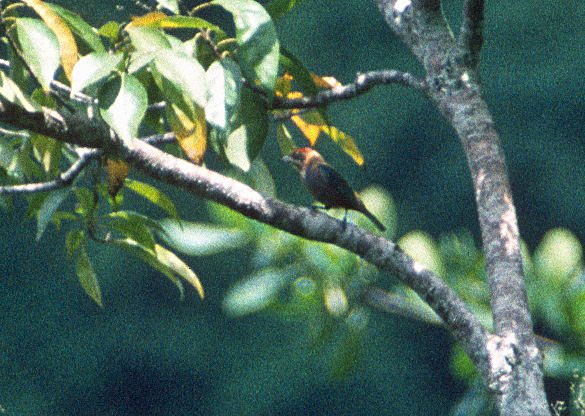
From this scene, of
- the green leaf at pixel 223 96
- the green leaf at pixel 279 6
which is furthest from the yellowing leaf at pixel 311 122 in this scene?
the green leaf at pixel 223 96

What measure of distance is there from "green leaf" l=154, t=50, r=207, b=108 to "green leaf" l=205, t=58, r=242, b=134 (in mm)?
51

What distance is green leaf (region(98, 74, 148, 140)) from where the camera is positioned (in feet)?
3.45

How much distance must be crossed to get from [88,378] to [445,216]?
1512 mm

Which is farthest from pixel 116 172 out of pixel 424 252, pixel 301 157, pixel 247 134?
pixel 301 157

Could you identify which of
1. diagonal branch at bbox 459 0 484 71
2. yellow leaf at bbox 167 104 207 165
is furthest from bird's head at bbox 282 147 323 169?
yellow leaf at bbox 167 104 207 165

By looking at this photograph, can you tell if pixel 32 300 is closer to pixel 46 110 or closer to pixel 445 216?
pixel 445 216

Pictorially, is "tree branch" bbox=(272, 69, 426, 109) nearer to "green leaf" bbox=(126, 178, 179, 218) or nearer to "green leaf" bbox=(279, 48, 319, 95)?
"green leaf" bbox=(279, 48, 319, 95)

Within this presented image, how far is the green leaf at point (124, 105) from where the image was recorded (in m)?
1.05

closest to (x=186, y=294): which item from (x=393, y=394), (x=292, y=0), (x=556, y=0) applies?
(x=393, y=394)

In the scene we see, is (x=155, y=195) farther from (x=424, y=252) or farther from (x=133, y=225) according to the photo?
(x=424, y=252)

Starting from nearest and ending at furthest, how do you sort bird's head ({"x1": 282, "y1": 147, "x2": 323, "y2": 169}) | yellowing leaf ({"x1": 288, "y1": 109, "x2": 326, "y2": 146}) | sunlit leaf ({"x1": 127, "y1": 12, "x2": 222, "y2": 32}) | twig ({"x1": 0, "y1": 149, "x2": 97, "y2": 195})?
Result: sunlit leaf ({"x1": 127, "y1": 12, "x2": 222, "y2": 32}), twig ({"x1": 0, "y1": 149, "x2": 97, "y2": 195}), yellowing leaf ({"x1": 288, "y1": 109, "x2": 326, "y2": 146}), bird's head ({"x1": 282, "y1": 147, "x2": 323, "y2": 169})

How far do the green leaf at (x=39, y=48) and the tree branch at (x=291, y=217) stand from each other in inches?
3.1

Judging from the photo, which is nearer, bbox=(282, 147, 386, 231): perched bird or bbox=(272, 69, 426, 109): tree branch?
bbox=(272, 69, 426, 109): tree branch

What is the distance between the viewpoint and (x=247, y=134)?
123 centimetres
